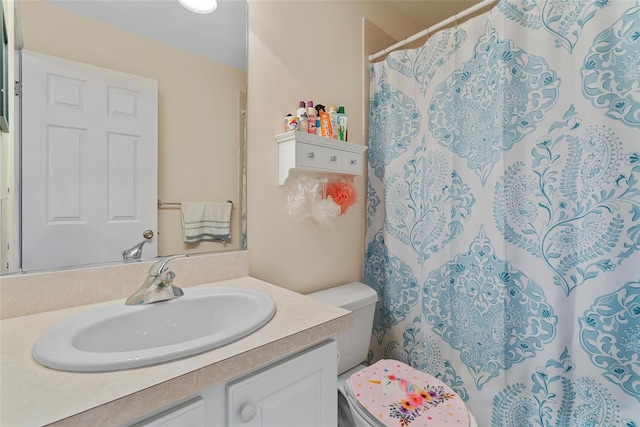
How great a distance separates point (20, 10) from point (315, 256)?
1.25 metres

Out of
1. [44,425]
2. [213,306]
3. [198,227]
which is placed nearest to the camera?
[44,425]

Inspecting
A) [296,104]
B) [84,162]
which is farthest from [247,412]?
[296,104]

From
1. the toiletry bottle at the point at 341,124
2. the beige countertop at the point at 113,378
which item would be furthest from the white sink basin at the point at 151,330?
the toiletry bottle at the point at 341,124

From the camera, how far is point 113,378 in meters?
0.48

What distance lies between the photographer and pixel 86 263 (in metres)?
0.83

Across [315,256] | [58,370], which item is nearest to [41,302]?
[58,370]

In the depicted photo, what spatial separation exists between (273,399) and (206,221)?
2.12 ft

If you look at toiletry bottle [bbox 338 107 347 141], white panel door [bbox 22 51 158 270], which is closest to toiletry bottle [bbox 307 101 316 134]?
toiletry bottle [bbox 338 107 347 141]

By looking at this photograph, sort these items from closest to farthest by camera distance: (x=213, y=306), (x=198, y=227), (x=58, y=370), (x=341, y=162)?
(x=58, y=370), (x=213, y=306), (x=198, y=227), (x=341, y=162)

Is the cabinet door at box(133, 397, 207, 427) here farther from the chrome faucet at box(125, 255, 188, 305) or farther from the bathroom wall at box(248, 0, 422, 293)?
the bathroom wall at box(248, 0, 422, 293)

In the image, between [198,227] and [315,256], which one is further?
[315,256]

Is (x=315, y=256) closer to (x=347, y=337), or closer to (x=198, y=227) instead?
(x=347, y=337)

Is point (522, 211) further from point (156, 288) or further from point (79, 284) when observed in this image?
point (79, 284)

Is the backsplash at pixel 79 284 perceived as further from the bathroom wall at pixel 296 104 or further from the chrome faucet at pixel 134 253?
the bathroom wall at pixel 296 104
